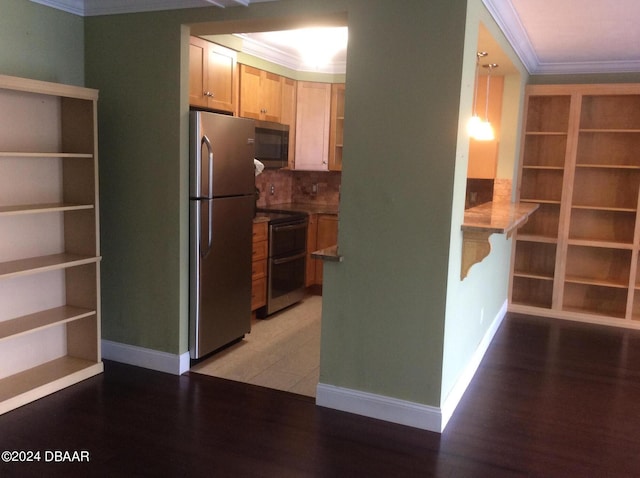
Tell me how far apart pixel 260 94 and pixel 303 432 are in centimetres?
325

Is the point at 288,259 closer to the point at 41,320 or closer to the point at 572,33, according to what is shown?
the point at 41,320

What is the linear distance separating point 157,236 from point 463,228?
1.92 m

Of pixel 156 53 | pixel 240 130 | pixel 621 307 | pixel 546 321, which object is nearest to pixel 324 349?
pixel 240 130

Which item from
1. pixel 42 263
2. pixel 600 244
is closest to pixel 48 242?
pixel 42 263

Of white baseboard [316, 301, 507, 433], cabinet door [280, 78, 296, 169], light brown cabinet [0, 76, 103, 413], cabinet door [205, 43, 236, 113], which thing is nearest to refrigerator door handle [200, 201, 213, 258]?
light brown cabinet [0, 76, 103, 413]

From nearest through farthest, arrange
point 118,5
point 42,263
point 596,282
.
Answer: point 42,263 → point 118,5 → point 596,282

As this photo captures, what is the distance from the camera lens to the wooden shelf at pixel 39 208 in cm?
293

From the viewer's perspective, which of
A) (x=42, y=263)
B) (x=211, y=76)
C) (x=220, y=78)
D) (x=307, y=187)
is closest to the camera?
(x=42, y=263)

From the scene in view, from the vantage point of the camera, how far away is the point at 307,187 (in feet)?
21.1

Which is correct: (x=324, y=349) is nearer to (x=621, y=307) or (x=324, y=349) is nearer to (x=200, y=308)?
(x=200, y=308)

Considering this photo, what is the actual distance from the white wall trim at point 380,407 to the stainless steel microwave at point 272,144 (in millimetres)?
2502

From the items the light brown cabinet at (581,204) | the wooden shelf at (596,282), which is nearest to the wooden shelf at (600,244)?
the light brown cabinet at (581,204)

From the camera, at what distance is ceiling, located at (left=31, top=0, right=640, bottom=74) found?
3.25m

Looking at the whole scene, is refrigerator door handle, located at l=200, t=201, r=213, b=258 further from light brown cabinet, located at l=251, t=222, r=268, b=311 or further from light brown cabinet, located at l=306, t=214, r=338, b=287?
light brown cabinet, located at l=306, t=214, r=338, b=287
